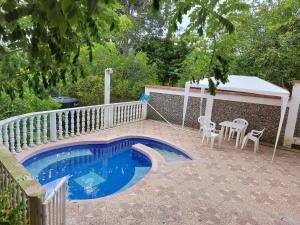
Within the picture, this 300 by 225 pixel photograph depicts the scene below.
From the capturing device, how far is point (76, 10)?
2.74 ft

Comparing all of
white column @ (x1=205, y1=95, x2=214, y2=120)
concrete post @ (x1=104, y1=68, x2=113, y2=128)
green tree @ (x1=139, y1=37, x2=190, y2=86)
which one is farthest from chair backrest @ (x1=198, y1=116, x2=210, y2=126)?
green tree @ (x1=139, y1=37, x2=190, y2=86)

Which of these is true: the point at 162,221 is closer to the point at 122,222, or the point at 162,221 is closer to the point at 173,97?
the point at 122,222

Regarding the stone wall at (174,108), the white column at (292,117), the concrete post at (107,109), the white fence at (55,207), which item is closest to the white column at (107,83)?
the concrete post at (107,109)

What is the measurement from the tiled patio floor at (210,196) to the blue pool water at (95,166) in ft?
2.79

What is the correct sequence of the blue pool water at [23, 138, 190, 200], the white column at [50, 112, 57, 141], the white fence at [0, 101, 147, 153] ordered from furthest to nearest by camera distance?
the white column at [50, 112, 57, 141] < the white fence at [0, 101, 147, 153] < the blue pool water at [23, 138, 190, 200]

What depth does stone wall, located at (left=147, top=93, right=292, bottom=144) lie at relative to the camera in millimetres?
7965

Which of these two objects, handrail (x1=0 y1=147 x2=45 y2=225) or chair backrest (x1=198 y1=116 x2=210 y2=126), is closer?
handrail (x1=0 y1=147 x2=45 y2=225)

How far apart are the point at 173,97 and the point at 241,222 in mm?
6815

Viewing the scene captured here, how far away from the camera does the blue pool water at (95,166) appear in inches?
198

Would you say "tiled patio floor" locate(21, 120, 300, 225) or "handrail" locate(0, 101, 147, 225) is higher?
"handrail" locate(0, 101, 147, 225)

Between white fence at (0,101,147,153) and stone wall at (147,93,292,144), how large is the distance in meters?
0.92

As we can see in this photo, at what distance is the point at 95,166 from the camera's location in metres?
6.10

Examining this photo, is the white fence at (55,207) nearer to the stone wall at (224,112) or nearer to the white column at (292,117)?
the stone wall at (224,112)

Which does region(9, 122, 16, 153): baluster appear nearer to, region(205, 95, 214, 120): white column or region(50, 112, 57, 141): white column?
region(50, 112, 57, 141): white column
